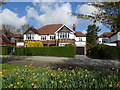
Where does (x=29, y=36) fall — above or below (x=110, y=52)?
above

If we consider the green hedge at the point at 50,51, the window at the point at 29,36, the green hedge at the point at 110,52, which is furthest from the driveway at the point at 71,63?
the window at the point at 29,36

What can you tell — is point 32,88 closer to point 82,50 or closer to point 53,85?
point 53,85

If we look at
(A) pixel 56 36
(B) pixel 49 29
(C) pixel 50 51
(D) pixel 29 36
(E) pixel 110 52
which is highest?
(B) pixel 49 29

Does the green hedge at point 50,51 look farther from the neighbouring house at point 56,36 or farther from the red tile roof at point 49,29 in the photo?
the red tile roof at point 49,29

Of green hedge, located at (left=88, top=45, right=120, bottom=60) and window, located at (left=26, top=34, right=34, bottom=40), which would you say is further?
window, located at (left=26, top=34, right=34, bottom=40)

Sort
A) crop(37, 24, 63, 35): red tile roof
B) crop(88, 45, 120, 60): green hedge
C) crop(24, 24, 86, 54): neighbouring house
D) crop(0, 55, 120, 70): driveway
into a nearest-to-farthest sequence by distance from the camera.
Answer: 1. crop(0, 55, 120, 70): driveway
2. crop(88, 45, 120, 60): green hedge
3. crop(24, 24, 86, 54): neighbouring house
4. crop(37, 24, 63, 35): red tile roof

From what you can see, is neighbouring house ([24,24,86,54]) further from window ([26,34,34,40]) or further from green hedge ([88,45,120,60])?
green hedge ([88,45,120,60])

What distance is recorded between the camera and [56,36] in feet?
110

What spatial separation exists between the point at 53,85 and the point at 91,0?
3.12 meters

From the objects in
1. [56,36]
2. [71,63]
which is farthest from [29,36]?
[71,63]

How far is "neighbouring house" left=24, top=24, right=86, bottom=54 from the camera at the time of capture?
3216cm

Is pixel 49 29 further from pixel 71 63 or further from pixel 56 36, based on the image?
pixel 71 63

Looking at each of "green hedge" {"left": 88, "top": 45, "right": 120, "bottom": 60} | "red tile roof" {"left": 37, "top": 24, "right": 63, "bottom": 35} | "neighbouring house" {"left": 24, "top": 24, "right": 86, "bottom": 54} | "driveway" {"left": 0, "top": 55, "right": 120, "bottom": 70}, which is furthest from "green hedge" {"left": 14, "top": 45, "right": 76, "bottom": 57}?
"red tile roof" {"left": 37, "top": 24, "right": 63, "bottom": 35}

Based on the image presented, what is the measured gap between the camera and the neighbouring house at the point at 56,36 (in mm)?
32156
